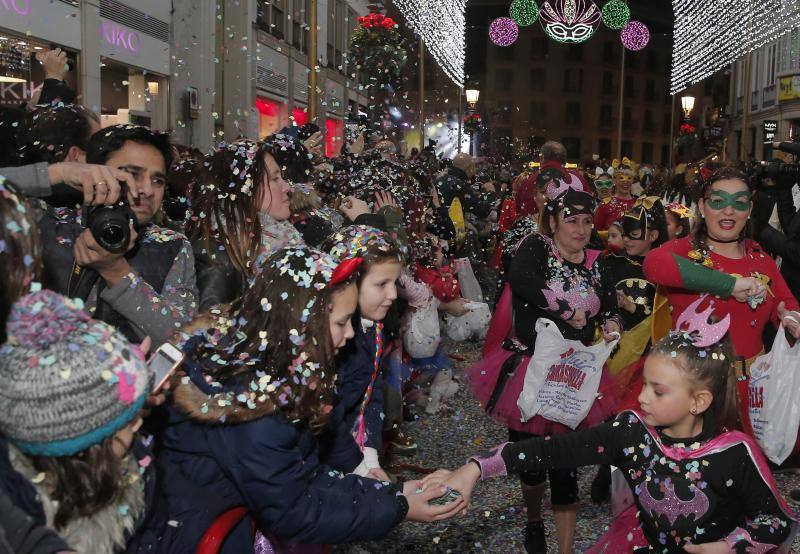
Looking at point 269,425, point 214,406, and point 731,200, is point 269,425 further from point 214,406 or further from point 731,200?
point 731,200

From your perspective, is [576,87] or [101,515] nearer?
A: [101,515]

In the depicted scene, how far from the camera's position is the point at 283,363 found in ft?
7.52

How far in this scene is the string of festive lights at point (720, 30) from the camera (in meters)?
18.8

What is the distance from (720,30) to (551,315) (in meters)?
21.4

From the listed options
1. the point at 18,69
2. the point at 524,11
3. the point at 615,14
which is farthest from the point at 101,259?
the point at 615,14

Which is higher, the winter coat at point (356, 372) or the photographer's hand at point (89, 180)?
the photographer's hand at point (89, 180)

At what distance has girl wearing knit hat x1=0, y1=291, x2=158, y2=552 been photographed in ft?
5.01

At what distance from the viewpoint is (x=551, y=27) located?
79.6 feet

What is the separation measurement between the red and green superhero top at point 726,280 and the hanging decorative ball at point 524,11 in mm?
21474

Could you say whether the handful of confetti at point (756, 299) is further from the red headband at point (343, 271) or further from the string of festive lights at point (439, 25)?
the string of festive lights at point (439, 25)

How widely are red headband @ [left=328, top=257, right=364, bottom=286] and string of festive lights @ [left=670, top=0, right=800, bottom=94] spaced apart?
18.7 metres

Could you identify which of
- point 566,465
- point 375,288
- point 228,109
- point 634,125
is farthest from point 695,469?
point 634,125

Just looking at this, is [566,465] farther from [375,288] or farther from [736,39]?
[736,39]

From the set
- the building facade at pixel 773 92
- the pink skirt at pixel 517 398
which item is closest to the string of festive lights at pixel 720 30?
the building facade at pixel 773 92
